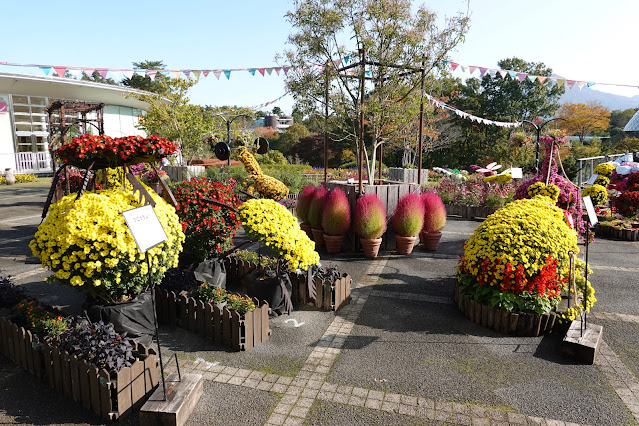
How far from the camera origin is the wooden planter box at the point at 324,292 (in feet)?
18.9

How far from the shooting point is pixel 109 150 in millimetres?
4359

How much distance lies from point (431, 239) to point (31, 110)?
29027mm

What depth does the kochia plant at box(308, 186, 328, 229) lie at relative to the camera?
898 cm

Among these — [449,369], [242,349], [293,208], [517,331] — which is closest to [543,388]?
[449,369]

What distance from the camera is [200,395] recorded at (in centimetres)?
371

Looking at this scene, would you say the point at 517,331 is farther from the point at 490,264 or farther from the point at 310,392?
the point at 310,392

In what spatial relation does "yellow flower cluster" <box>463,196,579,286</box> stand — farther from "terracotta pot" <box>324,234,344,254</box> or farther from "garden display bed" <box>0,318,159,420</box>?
"garden display bed" <box>0,318,159,420</box>

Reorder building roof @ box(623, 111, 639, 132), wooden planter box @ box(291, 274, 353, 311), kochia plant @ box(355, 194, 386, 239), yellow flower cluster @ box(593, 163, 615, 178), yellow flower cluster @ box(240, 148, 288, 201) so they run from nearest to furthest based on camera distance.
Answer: wooden planter box @ box(291, 274, 353, 311)
kochia plant @ box(355, 194, 386, 239)
yellow flower cluster @ box(240, 148, 288, 201)
yellow flower cluster @ box(593, 163, 615, 178)
building roof @ box(623, 111, 639, 132)

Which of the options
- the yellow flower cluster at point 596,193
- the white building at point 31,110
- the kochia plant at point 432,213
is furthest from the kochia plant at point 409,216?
the white building at point 31,110

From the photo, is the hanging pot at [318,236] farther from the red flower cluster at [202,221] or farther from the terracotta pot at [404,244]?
the red flower cluster at [202,221]

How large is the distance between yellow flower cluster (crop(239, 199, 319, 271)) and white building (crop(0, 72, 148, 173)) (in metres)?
21.5

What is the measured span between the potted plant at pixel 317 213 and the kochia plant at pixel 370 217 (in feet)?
2.98

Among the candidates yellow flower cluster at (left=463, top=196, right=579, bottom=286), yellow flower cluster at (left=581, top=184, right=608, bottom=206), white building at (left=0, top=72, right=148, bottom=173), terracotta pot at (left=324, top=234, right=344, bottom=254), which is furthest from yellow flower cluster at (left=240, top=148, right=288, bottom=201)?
white building at (left=0, top=72, right=148, bottom=173)

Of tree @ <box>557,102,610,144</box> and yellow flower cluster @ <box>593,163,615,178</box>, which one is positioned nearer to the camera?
yellow flower cluster @ <box>593,163,615,178</box>
